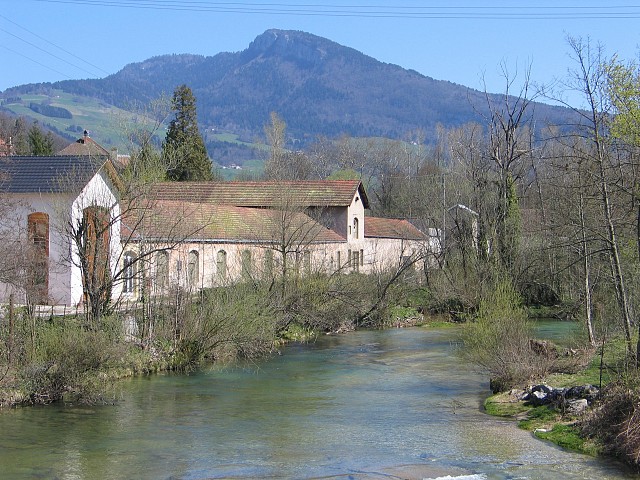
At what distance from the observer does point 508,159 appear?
38.6m

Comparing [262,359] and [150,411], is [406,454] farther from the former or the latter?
[262,359]

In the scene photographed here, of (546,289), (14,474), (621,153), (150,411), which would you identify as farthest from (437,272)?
(14,474)

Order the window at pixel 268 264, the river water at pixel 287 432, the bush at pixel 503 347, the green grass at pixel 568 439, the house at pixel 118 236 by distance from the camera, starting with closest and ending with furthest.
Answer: the river water at pixel 287 432
the green grass at pixel 568 439
the bush at pixel 503 347
the house at pixel 118 236
the window at pixel 268 264

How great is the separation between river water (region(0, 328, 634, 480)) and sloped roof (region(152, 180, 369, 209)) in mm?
23309

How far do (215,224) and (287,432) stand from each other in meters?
21.3

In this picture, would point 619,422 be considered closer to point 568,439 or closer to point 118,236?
point 568,439

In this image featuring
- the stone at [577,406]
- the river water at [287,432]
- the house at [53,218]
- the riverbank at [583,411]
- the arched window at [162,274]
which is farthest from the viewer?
the arched window at [162,274]

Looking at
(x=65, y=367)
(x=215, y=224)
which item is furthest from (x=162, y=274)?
(x=215, y=224)

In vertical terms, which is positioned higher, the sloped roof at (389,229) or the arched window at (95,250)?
the sloped roof at (389,229)

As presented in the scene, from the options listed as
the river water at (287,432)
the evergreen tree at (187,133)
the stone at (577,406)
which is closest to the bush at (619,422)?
the river water at (287,432)

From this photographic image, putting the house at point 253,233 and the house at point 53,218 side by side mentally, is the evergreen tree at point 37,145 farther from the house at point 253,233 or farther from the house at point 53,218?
the house at point 53,218

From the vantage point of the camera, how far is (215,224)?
37.2 metres

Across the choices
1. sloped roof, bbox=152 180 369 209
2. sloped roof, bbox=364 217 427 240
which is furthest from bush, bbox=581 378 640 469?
sloped roof, bbox=364 217 427 240

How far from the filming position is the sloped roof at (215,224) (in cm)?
2553
